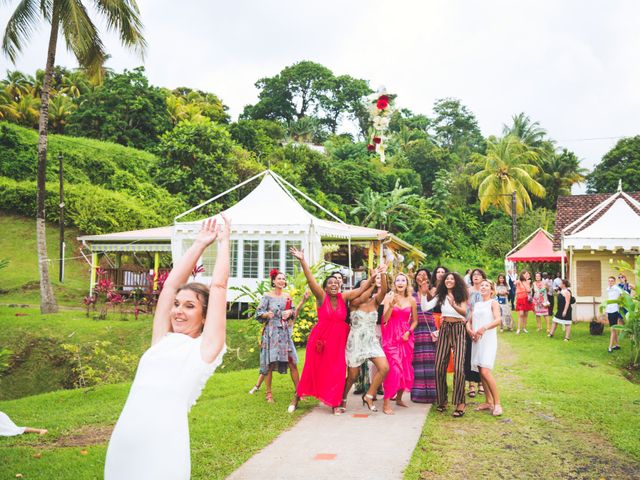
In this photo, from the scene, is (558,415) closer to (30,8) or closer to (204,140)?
(30,8)

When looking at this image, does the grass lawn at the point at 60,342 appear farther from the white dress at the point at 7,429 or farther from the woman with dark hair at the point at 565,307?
the woman with dark hair at the point at 565,307

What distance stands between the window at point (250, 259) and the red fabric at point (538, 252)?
14.7 m

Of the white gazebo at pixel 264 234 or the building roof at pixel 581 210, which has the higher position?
the building roof at pixel 581 210

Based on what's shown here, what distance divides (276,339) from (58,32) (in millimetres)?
12951

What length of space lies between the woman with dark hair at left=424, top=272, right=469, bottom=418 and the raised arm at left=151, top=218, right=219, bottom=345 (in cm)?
524

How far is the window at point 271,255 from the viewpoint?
18.5 m

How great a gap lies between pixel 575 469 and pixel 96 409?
6.00m

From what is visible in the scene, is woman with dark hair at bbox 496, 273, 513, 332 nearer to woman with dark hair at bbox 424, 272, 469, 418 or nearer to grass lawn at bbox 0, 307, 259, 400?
grass lawn at bbox 0, 307, 259, 400

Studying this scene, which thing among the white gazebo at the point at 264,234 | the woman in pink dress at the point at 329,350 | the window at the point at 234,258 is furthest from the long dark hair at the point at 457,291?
the window at the point at 234,258

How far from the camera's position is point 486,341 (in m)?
7.92

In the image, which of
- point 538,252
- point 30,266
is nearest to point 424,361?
point 30,266

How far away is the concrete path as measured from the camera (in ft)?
17.6

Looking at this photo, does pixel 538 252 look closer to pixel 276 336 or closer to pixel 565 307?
pixel 565 307

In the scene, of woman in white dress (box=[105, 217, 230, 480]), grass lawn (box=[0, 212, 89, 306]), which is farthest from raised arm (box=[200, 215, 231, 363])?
grass lawn (box=[0, 212, 89, 306])
